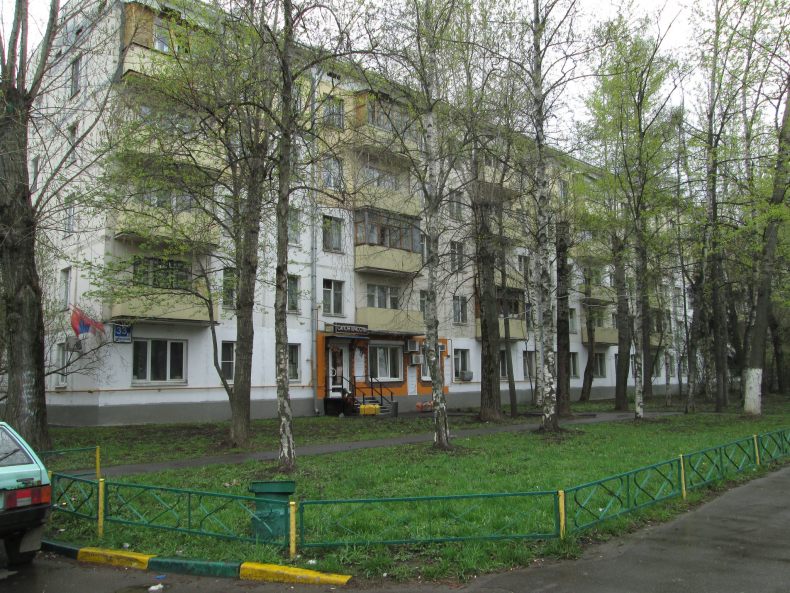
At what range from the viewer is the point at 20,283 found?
40.7 feet

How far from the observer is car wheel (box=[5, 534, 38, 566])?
6434mm

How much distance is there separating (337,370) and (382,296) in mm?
4280

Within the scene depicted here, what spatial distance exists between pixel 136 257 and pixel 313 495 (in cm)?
1110

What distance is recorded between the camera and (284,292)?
10758mm

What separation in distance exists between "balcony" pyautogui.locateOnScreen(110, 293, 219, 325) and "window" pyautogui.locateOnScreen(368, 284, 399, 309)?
8.00 m

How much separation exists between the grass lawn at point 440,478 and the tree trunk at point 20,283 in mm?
3120

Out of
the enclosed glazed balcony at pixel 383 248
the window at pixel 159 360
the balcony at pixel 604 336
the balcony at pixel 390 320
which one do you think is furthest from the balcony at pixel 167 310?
the balcony at pixel 604 336

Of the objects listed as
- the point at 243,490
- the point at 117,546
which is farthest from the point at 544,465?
the point at 117,546

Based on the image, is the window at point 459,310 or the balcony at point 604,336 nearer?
the window at point 459,310

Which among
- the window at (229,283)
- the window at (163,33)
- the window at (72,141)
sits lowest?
the window at (229,283)

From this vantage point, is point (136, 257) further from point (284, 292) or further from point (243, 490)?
point (243, 490)

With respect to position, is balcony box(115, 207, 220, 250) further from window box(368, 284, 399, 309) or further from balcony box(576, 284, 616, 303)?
balcony box(576, 284, 616, 303)

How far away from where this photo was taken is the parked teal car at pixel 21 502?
243 inches

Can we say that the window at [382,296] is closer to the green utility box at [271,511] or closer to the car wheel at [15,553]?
the green utility box at [271,511]
